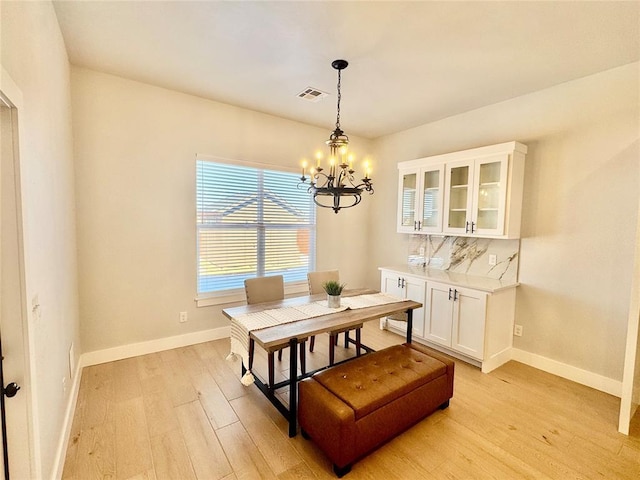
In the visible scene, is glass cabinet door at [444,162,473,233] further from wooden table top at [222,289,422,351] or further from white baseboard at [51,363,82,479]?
white baseboard at [51,363,82,479]

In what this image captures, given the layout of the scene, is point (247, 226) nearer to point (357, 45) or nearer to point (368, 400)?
point (357, 45)

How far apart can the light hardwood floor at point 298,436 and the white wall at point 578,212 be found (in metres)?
0.50

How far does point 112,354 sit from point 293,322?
219 centimetres

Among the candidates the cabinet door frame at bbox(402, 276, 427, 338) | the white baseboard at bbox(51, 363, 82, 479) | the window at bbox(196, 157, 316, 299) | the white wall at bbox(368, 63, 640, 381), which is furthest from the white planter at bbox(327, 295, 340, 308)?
the white wall at bbox(368, 63, 640, 381)

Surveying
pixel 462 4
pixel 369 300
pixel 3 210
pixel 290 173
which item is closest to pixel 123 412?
pixel 3 210

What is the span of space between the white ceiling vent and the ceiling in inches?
3.5

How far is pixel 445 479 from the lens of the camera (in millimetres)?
1759

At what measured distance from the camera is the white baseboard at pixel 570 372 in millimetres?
2693

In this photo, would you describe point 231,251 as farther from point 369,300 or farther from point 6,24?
point 6,24

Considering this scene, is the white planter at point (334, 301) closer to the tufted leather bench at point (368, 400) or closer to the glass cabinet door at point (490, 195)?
the tufted leather bench at point (368, 400)

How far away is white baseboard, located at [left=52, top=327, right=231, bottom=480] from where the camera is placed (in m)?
1.84

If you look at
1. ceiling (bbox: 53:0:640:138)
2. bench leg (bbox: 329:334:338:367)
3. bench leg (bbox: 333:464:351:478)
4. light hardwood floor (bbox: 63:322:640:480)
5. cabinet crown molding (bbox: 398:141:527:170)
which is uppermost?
ceiling (bbox: 53:0:640:138)

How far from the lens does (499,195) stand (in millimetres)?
3111

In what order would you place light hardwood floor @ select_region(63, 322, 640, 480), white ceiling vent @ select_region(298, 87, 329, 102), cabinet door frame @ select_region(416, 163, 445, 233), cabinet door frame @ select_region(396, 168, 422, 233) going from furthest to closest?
cabinet door frame @ select_region(396, 168, 422, 233)
cabinet door frame @ select_region(416, 163, 445, 233)
white ceiling vent @ select_region(298, 87, 329, 102)
light hardwood floor @ select_region(63, 322, 640, 480)
